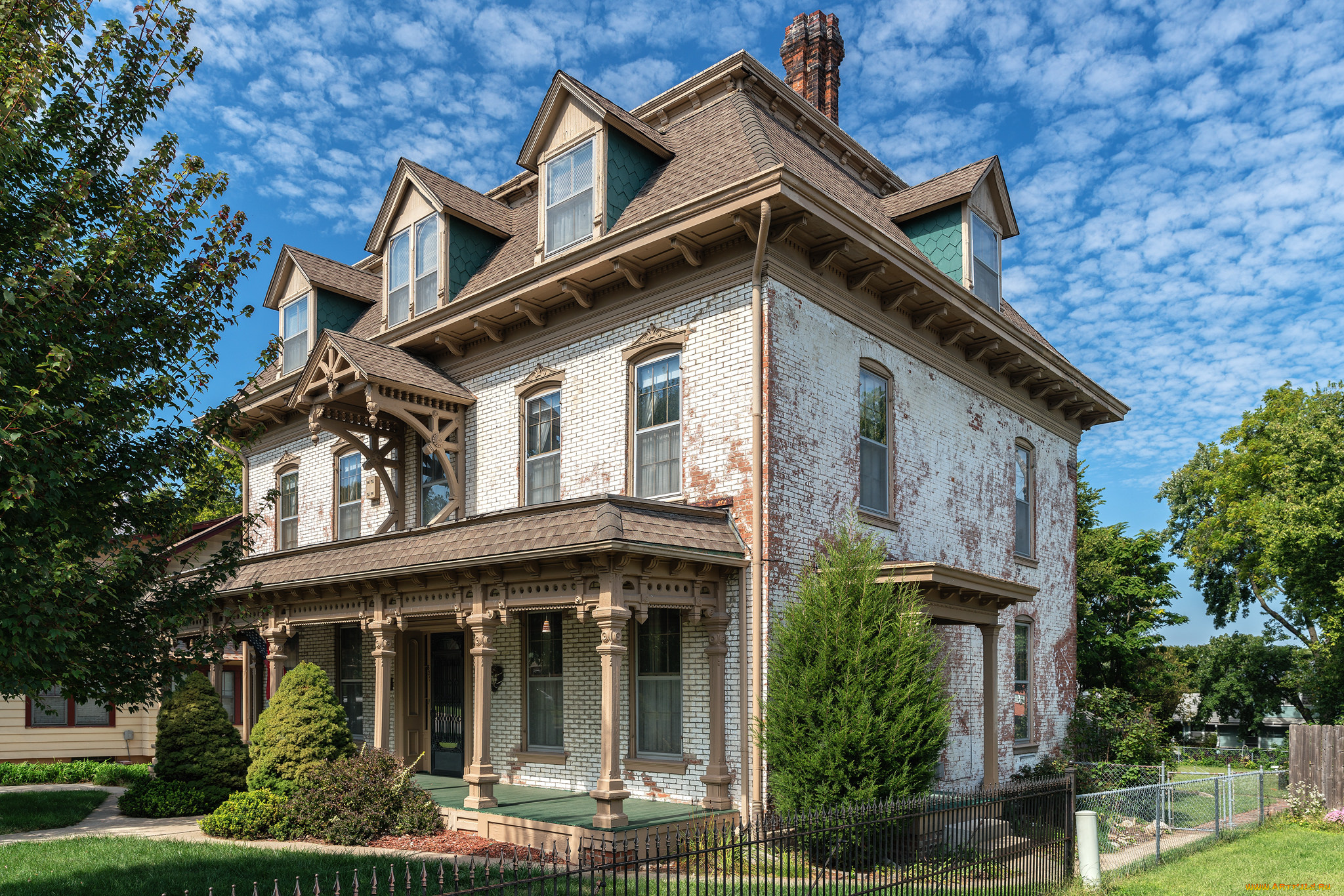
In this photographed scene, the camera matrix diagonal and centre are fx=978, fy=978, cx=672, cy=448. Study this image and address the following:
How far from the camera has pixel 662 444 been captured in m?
14.3

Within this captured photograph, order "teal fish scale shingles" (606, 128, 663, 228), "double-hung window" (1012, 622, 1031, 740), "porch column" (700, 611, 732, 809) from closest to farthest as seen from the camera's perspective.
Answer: "porch column" (700, 611, 732, 809) → "teal fish scale shingles" (606, 128, 663, 228) → "double-hung window" (1012, 622, 1031, 740)

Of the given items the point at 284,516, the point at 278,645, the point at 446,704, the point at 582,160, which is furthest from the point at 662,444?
the point at 284,516

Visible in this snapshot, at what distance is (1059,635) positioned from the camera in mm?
20688

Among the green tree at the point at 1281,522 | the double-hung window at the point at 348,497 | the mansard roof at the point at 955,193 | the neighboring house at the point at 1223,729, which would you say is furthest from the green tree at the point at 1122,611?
the double-hung window at the point at 348,497

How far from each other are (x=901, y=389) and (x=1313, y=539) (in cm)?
1767

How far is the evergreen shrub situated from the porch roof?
2.72 m

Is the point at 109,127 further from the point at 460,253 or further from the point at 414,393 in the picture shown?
the point at 460,253

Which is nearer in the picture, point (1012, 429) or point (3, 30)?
point (3, 30)

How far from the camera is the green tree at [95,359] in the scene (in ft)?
21.9

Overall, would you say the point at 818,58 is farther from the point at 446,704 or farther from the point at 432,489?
the point at 446,704

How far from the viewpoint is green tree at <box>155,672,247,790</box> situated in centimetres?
1580

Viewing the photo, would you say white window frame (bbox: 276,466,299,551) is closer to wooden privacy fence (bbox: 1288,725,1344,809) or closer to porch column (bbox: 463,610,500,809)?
porch column (bbox: 463,610,500,809)

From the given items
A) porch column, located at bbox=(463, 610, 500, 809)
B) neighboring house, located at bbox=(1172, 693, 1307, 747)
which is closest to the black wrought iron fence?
porch column, located at bbox=(463, 610, 500, 809)

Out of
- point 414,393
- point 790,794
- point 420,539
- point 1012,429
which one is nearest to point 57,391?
point 420,539
